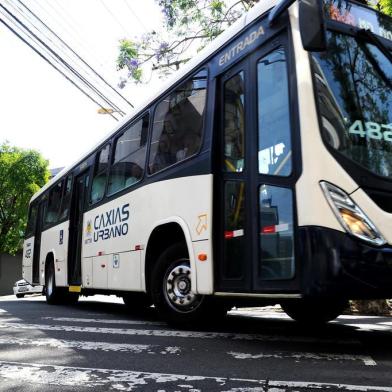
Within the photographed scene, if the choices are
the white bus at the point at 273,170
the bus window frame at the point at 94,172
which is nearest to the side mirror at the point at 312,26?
the white bus at the point at 273,170

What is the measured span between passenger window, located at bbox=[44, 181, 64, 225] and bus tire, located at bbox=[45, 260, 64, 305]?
106cm

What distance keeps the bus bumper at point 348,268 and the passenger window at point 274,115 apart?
791mm

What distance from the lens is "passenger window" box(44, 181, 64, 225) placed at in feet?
39.4

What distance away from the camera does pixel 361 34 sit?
15.5ft

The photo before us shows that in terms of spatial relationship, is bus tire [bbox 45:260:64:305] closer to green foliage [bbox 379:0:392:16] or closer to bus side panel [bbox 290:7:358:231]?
green foliage [bbox 379:0:392:16]

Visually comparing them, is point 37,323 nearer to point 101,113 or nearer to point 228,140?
point 228,140

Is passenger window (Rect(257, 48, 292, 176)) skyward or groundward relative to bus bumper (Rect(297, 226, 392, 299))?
skyward

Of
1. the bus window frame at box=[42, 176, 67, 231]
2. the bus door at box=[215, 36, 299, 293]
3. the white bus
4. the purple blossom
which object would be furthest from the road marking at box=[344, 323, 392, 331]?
the purple blossom

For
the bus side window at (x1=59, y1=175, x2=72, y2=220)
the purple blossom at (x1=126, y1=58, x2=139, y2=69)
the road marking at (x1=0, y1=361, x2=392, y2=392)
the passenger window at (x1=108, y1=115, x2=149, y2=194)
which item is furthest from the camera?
the purple blossom at (x1=126, y1=58, x2=139, y2=69)

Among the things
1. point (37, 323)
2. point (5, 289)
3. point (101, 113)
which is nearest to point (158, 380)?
point (37, 323)

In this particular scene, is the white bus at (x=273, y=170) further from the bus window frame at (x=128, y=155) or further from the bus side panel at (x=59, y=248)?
the bus side panel at (x=59, y=248)

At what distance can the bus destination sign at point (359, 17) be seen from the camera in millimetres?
4676

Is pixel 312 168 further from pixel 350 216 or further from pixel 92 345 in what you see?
Result: pixel 92 345

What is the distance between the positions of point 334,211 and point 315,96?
40.2 inches
